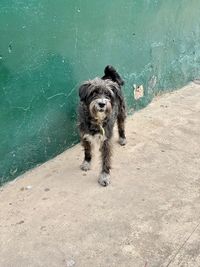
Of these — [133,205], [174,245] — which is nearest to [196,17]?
[133,205]

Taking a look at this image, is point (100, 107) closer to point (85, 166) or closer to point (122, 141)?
point (85, 166)

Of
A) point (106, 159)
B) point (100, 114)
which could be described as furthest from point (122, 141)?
point (100, 114)

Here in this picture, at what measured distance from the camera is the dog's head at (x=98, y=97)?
4199 mm

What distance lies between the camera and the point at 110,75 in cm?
502

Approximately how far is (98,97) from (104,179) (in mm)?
863

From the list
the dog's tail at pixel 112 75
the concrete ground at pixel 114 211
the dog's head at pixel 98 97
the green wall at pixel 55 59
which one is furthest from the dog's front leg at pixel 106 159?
the dog's tail at pixel 112 75

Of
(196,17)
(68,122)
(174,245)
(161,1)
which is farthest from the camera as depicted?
(196,17)

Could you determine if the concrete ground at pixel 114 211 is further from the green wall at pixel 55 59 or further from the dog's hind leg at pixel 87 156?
the green wall at pixel 55 59

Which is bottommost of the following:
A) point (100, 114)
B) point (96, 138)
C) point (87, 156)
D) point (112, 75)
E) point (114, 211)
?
point (114, 211)

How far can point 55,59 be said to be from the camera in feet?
15.5

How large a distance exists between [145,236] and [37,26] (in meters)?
2.33

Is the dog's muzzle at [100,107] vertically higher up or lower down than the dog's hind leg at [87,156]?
higher up

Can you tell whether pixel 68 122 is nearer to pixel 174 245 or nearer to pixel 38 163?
pixel 38 163

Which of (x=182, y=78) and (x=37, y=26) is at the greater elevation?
(x=37, y=26)
